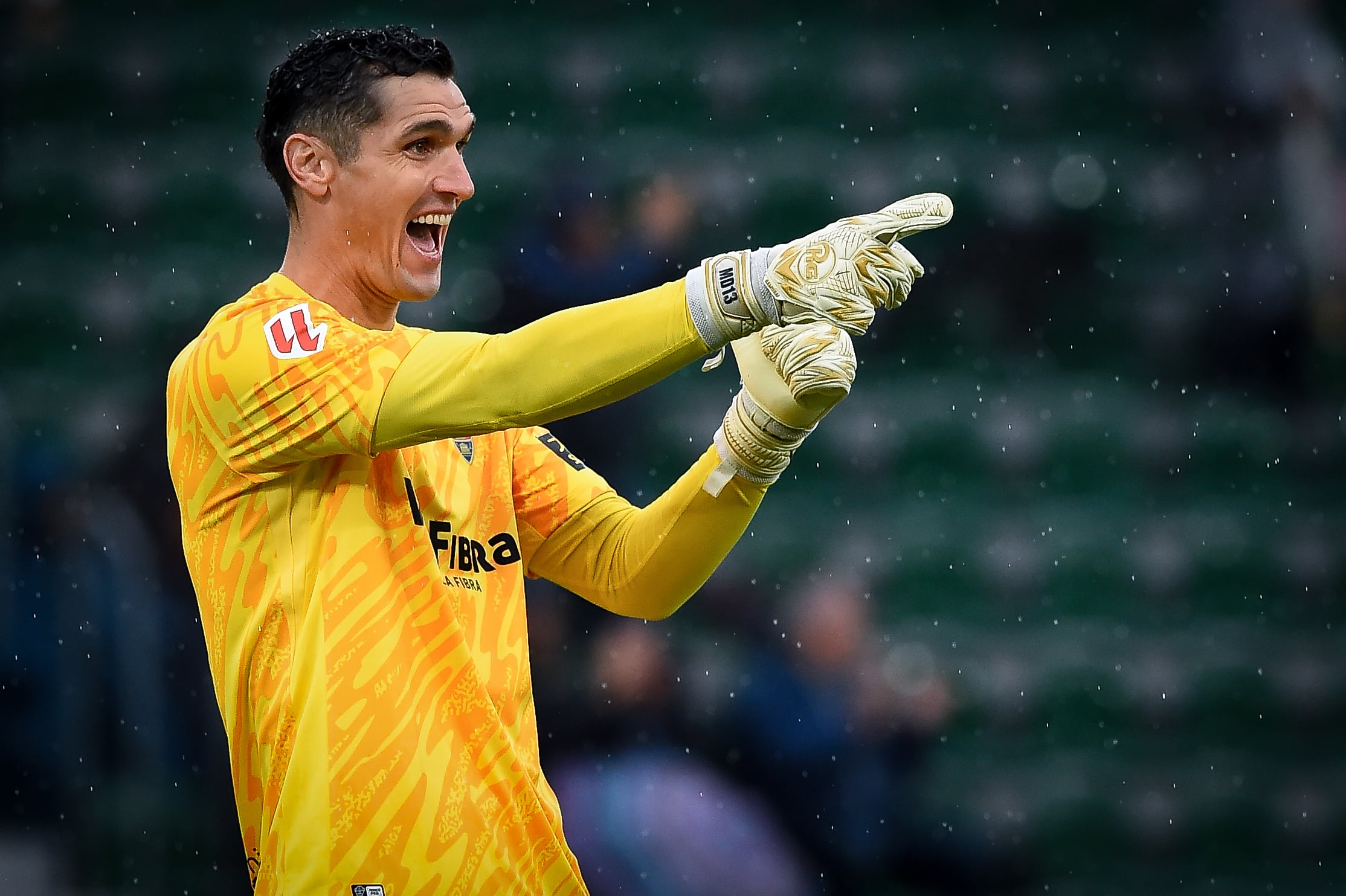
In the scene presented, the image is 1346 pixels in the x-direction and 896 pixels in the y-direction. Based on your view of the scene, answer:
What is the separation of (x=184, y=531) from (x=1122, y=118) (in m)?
3.54

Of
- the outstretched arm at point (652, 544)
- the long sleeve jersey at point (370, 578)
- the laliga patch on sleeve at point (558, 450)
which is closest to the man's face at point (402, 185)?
the long sleeve jersey at point (370, 578)

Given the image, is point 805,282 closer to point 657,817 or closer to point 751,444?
point 751,444

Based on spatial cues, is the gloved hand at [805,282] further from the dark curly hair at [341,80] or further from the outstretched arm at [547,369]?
the dark curly hair at [341,80]

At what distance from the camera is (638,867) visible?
399cm

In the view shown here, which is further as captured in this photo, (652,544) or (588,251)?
(588,251)

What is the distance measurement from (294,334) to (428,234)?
344mm

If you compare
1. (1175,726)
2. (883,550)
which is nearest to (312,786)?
(883,550)

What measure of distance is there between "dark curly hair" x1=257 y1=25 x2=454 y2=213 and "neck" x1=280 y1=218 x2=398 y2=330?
3.2 inches

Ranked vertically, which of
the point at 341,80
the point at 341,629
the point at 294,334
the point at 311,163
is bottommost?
the point at 341,629

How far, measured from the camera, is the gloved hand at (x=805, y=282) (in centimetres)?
183

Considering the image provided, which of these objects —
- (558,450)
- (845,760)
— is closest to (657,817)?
(845,760)

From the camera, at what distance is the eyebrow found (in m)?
2.15

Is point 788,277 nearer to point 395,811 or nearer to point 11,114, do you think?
point 395,811

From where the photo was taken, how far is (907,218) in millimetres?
1921
